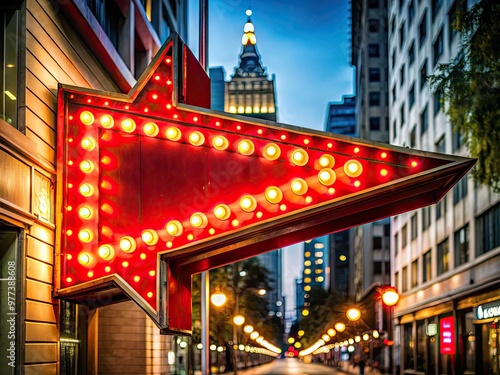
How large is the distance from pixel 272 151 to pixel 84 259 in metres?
3.83

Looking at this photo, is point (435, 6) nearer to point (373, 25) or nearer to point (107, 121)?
point (107, 121)

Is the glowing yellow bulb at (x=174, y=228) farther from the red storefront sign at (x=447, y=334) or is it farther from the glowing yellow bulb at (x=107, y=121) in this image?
the red storefront sign at (x=447, y=334)

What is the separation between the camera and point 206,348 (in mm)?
20500

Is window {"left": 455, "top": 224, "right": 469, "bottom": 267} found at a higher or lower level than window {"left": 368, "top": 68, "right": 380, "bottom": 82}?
lower

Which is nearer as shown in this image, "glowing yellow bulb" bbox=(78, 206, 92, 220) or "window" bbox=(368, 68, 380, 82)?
"glowing yellow bulb" bbox=(78, 206, 92, 220)

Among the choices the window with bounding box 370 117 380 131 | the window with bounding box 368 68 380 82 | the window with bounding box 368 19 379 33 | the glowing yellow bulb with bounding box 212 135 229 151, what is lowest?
the glowing yellow bulb with bounding box 212 135 229 151

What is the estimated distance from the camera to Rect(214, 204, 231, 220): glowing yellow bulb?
14.7m

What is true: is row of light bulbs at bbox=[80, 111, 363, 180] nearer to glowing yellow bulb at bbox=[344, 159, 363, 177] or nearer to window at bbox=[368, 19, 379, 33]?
glowing yellow bulb at bbox=[344, 159, 363, 177]

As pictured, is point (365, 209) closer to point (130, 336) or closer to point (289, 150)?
point (289, 150)

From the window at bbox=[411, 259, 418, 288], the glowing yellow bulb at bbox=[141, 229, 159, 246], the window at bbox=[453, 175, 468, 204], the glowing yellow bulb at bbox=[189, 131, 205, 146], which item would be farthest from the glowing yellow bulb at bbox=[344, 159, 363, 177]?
the window at bbox=[411, 259, 418, 288]

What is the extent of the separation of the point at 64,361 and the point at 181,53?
21.6ft

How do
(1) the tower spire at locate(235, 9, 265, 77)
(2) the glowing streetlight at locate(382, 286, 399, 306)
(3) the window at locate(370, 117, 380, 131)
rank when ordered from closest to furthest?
(1) the tower spire at locate(235, 9, 265, 77)
(2) the glowing streetlight at locate(382, 286, 399, 306)
(3) the window at locate(370, 117, 380, 131)

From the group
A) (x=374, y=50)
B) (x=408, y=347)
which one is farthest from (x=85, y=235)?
(x=374, y=50)

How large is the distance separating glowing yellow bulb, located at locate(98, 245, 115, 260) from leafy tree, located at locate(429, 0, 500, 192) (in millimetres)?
10266
